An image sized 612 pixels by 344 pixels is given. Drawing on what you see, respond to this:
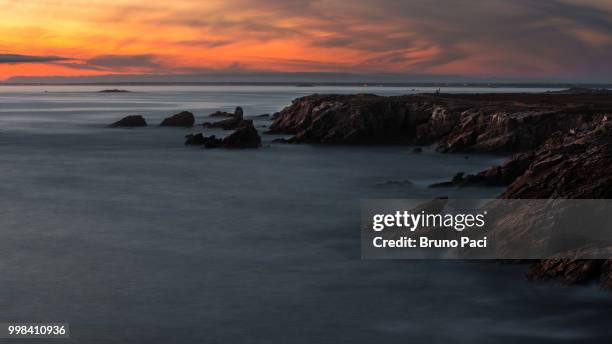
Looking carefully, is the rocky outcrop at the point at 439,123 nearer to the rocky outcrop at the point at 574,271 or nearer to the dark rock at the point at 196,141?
the dark rock at the point at 196,141

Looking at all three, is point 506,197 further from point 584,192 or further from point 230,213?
point 230,213

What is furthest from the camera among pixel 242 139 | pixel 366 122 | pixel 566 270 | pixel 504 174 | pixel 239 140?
pixel 366 122

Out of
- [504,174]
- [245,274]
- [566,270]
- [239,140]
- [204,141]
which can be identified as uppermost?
[239,140]

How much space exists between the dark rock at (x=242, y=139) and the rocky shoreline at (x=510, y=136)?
5124 mm

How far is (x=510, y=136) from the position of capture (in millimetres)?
51438

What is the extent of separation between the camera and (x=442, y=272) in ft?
64.5

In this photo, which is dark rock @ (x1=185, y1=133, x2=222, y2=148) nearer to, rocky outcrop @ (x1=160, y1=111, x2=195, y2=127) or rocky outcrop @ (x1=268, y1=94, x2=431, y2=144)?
rocky outcrop @ (x1=268, y1=94, x2=431, y2=144)

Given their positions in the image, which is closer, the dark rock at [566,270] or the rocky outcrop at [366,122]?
the dark rock at [566,270]

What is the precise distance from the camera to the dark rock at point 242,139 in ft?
185

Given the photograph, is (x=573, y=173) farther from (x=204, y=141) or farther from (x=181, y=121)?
(x=181, y=121)

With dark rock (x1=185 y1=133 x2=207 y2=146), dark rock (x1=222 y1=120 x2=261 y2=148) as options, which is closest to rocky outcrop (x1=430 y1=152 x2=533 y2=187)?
dark rock (x1=222 y1=120 x2=261 y2=148)

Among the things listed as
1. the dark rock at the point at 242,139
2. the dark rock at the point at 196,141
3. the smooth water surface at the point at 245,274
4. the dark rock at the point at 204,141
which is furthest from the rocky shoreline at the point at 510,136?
the dark rock at the point at 196,141

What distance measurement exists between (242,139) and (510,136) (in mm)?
22234

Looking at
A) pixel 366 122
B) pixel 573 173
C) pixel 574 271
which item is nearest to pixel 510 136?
pixel 366 122
